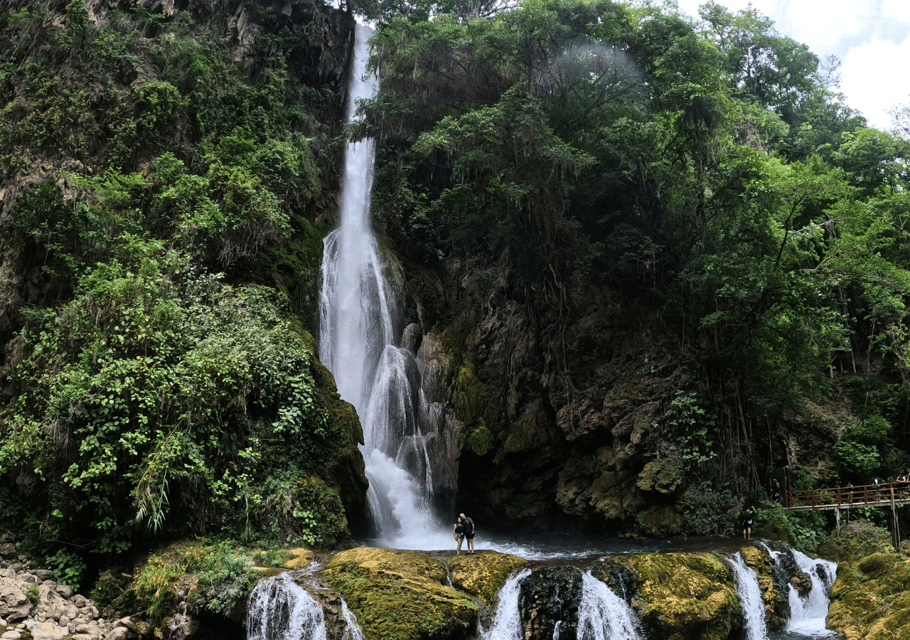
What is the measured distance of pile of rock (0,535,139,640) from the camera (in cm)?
1012

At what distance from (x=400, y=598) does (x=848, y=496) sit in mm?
12970

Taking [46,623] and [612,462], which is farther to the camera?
[612,462]

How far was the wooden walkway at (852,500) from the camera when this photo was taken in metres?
15.3

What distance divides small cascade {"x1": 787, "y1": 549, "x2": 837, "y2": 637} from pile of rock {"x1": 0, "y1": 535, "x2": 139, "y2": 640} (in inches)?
479

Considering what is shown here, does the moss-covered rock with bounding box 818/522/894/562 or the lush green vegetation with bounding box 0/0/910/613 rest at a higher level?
the lush green vegetation with bounding box 0/0/910/613

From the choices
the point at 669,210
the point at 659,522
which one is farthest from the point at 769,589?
the point at 669,210

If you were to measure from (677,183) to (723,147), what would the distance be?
207 cm

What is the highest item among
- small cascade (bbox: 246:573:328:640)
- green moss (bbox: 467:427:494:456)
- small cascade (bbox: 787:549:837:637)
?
green moss (bbox: 467:427:494:456)

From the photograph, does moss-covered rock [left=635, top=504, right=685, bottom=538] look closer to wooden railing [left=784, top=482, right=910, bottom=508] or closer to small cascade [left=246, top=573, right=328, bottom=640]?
wooden railing [left=784, top=482, right=910, bottom=508]

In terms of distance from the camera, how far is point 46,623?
10.4m

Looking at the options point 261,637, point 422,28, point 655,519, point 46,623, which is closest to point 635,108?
point 422,28

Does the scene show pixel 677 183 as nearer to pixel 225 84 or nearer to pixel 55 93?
pixel 225 84

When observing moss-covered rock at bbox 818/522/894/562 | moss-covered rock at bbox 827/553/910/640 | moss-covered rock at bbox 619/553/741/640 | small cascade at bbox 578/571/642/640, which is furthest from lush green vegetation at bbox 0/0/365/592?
moss-covered rock at bbox 818/522/894/562

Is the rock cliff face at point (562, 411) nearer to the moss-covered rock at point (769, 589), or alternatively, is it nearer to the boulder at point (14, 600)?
the moss-covered rock at point (769, 589)
